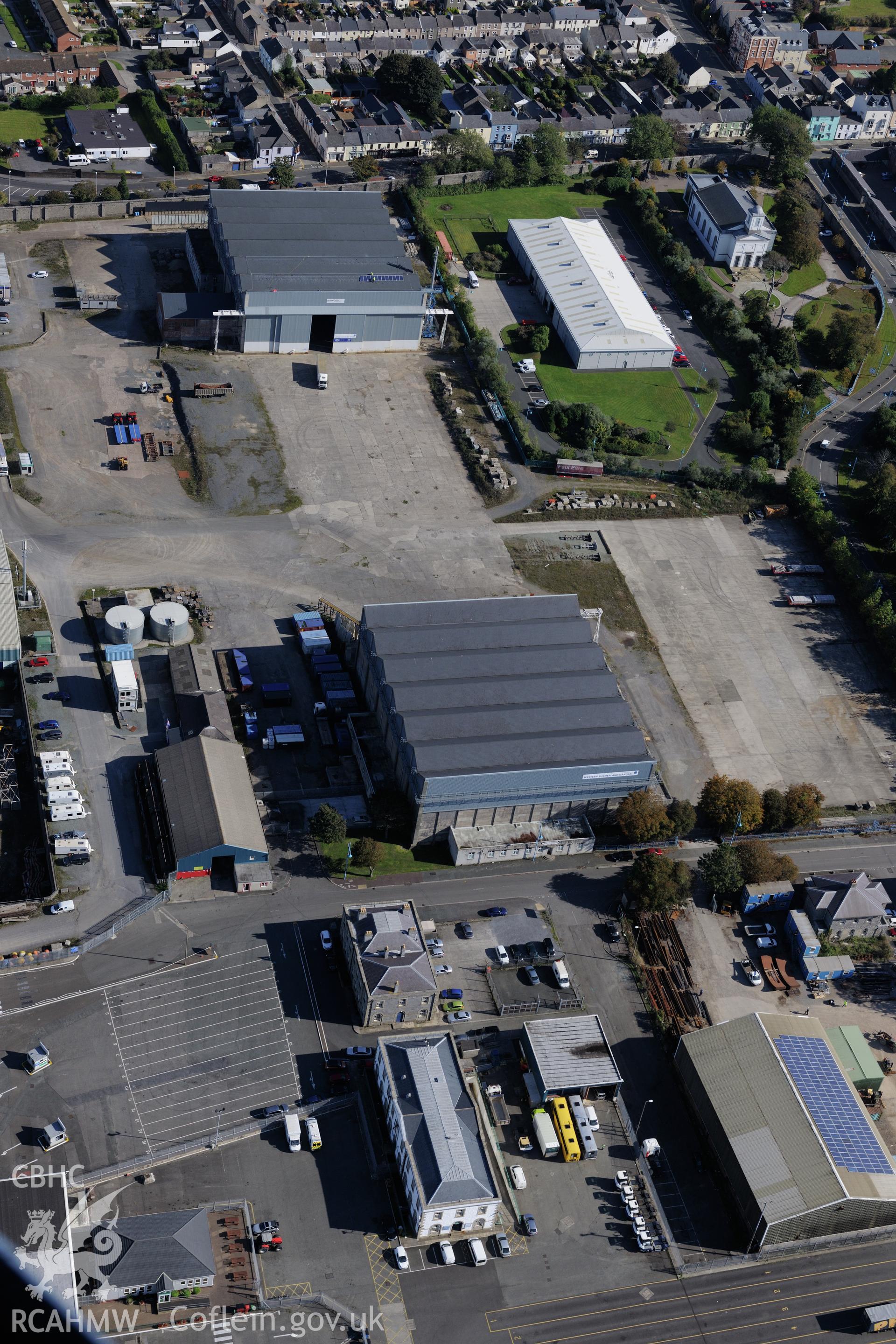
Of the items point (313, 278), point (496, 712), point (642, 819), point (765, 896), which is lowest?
point (765, 896)

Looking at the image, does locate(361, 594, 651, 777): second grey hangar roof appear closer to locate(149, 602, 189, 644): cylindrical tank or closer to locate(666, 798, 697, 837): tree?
locate(666, 798, 697, 837): tree

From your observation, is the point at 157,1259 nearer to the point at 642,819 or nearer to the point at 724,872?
the point at 642,819

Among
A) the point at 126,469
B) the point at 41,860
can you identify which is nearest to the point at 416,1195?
the point at 41,860

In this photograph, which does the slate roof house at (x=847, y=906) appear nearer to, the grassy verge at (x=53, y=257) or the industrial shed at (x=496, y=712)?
the industrial shed at (x=496, y=712)

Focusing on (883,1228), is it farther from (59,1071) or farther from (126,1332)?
(59,1071)

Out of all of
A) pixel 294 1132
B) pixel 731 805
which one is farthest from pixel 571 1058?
pixel 731 805

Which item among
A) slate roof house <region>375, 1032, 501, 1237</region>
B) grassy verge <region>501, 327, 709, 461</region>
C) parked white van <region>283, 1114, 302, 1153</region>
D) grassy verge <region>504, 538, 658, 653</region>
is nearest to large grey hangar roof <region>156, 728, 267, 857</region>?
slate roof house <region>375, 1032, 501, 1237</region>
